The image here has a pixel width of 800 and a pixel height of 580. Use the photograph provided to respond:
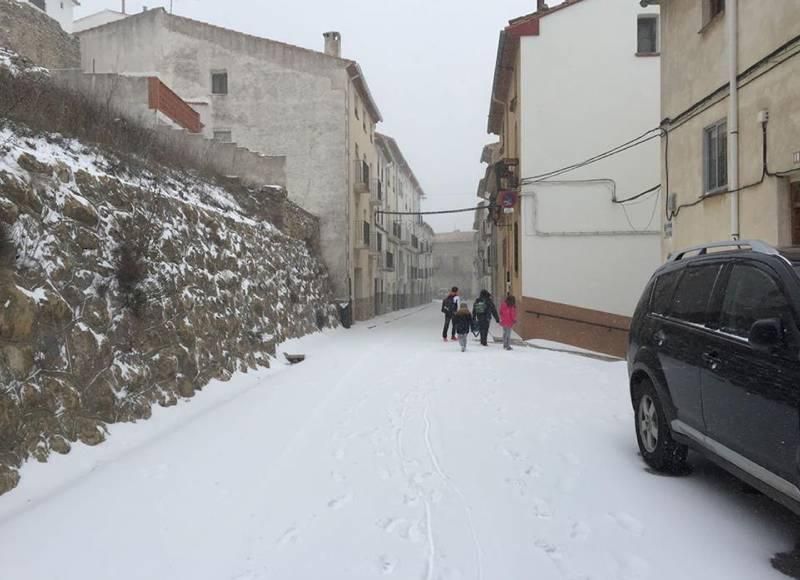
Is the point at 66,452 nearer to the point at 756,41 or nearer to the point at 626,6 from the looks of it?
the point at 756,41

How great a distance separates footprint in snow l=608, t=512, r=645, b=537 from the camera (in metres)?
4.05

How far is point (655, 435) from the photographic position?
535 centimetres

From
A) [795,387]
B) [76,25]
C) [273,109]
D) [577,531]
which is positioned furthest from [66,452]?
[76,25]

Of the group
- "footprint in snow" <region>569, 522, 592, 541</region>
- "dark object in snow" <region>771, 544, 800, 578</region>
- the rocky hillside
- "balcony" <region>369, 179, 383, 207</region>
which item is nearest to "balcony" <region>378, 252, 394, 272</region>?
"balcony" <region>369, 179, 383, 207</region>

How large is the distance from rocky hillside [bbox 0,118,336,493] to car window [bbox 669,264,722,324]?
5186 mm

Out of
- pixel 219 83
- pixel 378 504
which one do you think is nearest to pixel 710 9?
pixel 378 504

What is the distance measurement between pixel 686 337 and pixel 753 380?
1047 millimetres

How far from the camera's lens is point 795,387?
338 centimetres

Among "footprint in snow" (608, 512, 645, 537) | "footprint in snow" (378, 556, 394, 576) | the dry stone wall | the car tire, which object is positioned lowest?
"footprint in snow" (608, 512, 645, 537)

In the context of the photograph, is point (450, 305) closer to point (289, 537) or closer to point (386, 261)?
point (289, 537)

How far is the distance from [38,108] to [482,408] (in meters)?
7.14

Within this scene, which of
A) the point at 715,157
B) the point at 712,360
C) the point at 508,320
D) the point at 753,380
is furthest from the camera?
the point at 508,320

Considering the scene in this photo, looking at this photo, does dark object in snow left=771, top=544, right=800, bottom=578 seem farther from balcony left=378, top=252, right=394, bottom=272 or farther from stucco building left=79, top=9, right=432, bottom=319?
balcony left=378, top=252, right=394, bottom=272

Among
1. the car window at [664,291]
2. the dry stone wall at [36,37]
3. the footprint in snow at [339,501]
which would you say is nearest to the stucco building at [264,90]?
the dry stone wall at [36,37]
